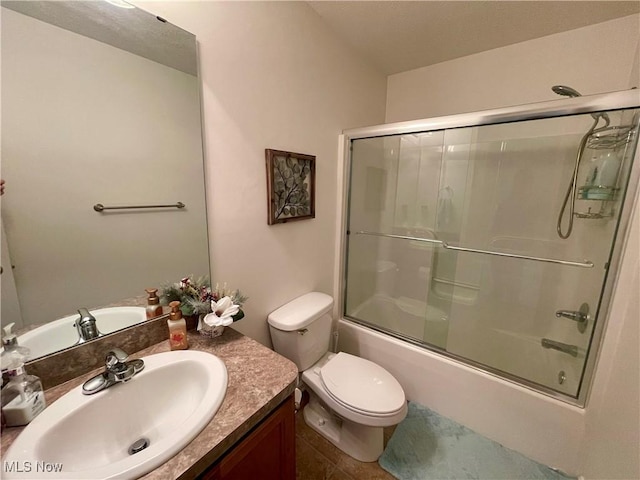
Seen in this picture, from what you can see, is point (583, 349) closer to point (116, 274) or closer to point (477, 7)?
point (477, 7)

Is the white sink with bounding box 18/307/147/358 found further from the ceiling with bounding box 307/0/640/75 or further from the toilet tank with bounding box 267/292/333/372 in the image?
the ceiling with bounding box 307/0/640/75

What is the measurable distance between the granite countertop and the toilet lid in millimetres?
565

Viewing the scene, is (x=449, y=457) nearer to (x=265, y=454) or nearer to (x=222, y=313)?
(x=265, y=454)

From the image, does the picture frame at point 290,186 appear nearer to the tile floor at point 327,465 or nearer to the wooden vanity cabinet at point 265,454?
the wooden vanity cabinet at point 265,454

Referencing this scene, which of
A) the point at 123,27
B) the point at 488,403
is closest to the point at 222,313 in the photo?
the point at 123,27

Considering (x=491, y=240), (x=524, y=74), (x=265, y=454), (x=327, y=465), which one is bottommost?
→ (x=327, y=465)

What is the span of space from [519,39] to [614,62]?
51 centimetres

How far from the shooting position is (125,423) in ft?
2.43

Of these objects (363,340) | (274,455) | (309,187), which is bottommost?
(363,340)

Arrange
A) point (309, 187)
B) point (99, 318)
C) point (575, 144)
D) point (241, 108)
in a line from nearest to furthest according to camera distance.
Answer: point (99, 318), point (241, 108), point (575, 144), point (309, 187)

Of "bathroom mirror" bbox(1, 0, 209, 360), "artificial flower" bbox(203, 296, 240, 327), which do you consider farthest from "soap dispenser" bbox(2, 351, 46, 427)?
"artificial flower" bbox(203, 296, 240, 327)

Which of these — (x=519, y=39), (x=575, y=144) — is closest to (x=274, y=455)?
(x=575, y=144)

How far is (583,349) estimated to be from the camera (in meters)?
1.31

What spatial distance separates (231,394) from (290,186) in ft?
3.35
